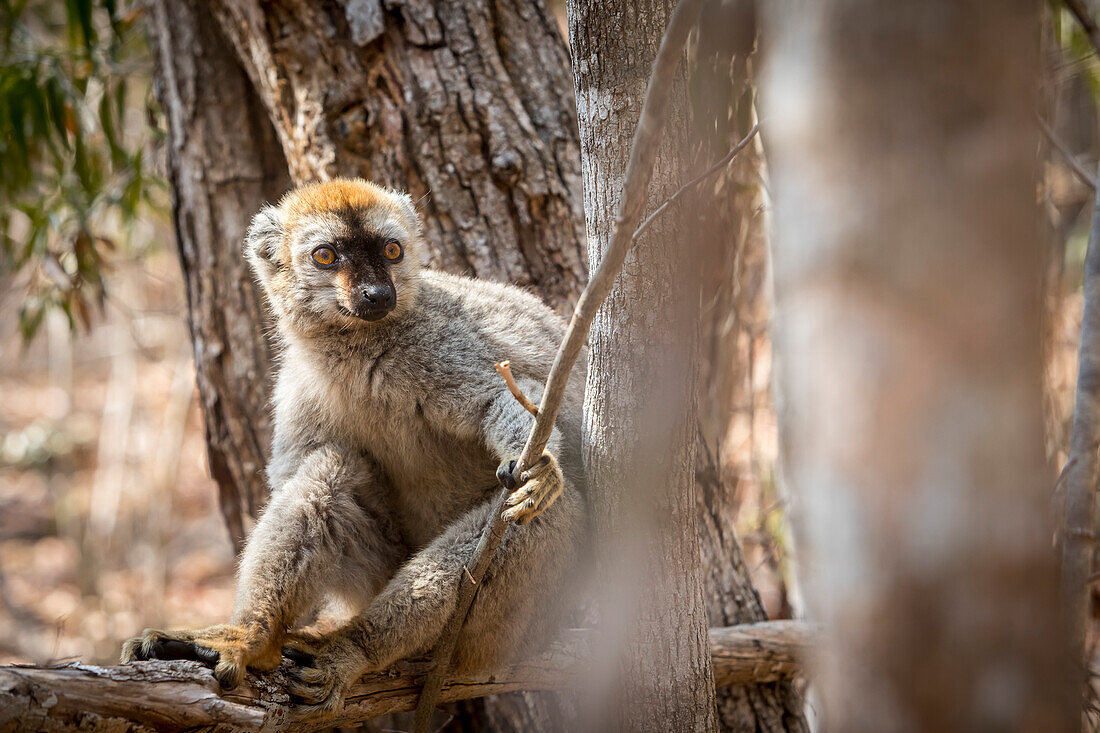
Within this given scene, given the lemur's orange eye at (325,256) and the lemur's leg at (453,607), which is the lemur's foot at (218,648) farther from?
the lemur's orange eye at (325,256)

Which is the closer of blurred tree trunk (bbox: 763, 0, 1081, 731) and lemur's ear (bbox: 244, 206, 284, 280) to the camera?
A: blurred tree trunk (bbox: 763, 0, 1081, 731)

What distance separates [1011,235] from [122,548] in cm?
1062

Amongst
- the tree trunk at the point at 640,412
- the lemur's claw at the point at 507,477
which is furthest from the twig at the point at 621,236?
the tree trunk at the point at 640,412

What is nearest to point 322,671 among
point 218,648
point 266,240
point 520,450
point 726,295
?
point 218,648

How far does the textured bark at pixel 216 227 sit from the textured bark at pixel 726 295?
272 cm

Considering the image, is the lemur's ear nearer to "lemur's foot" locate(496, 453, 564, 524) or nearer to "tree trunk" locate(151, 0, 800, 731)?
"tree trunk" locate(151, 0, 800, 731)

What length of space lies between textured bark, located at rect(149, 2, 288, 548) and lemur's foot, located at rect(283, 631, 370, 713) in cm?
221

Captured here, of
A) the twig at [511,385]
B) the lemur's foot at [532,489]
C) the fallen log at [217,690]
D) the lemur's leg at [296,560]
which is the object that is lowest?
the fallen log at [217,690]

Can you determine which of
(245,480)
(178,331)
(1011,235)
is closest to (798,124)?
(1011,235)

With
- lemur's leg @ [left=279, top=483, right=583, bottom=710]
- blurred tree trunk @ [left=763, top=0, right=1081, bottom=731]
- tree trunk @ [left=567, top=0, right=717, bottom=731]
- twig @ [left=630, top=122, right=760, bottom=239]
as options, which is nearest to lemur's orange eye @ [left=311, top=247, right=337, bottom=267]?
lemur's leg @ [left=279, top=483, right=583, bottom=710]

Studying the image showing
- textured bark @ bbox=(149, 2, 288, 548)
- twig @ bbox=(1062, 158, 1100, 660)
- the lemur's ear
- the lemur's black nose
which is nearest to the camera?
twig @ bbox=(1062, 158, 1100, 660)

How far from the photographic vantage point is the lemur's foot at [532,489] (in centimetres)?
250

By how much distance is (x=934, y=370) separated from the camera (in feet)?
3.82

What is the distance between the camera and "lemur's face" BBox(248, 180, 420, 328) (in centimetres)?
364
